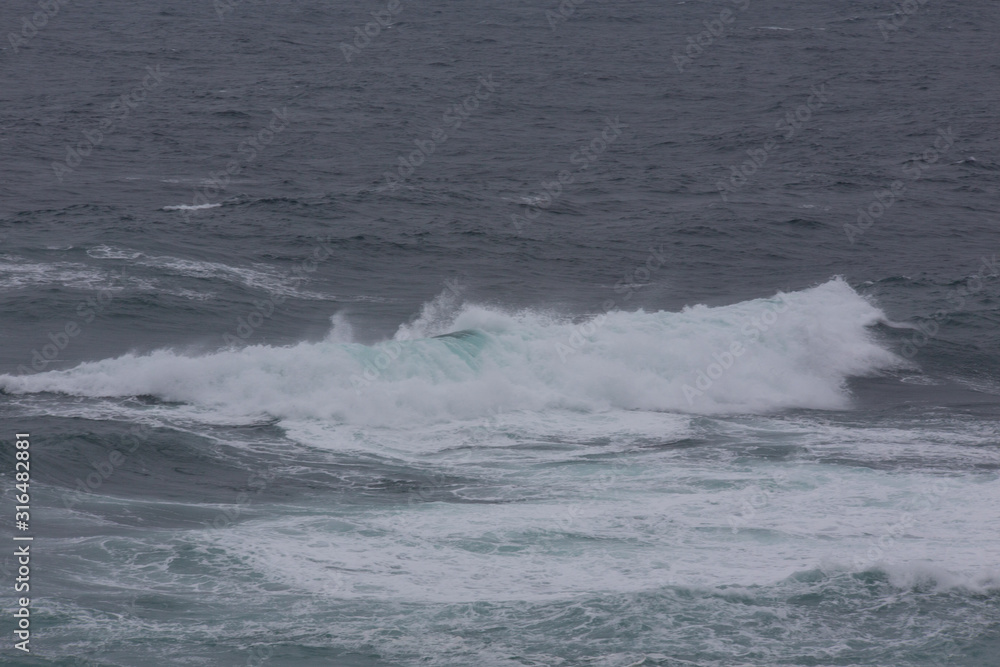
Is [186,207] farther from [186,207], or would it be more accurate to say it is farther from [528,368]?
[528,368]

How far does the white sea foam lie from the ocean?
105mm

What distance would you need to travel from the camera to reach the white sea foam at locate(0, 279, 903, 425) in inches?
987

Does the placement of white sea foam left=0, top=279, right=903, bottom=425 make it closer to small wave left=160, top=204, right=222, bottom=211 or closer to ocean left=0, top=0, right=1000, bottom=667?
ocean left=0, top=0, right=1000, bottom=667

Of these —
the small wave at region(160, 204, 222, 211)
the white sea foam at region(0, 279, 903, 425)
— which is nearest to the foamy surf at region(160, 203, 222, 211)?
the small wave at region(160, 204, 222, 211)

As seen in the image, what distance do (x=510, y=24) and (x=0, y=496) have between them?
57.7m

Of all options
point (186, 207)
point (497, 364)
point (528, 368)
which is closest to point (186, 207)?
point (186, 207)

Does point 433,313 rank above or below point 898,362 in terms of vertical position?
above

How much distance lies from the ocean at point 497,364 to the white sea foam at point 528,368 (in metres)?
0.10

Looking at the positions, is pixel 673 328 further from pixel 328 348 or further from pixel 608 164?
pixel 608 164

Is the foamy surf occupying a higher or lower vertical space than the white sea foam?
higher

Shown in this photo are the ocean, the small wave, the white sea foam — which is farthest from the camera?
the small wave

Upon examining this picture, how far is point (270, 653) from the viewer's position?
15133mm

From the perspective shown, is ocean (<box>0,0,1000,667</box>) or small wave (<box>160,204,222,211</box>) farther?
small wave (<box>160,204,222,211</box>)

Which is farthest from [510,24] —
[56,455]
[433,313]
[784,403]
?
[56,455]
